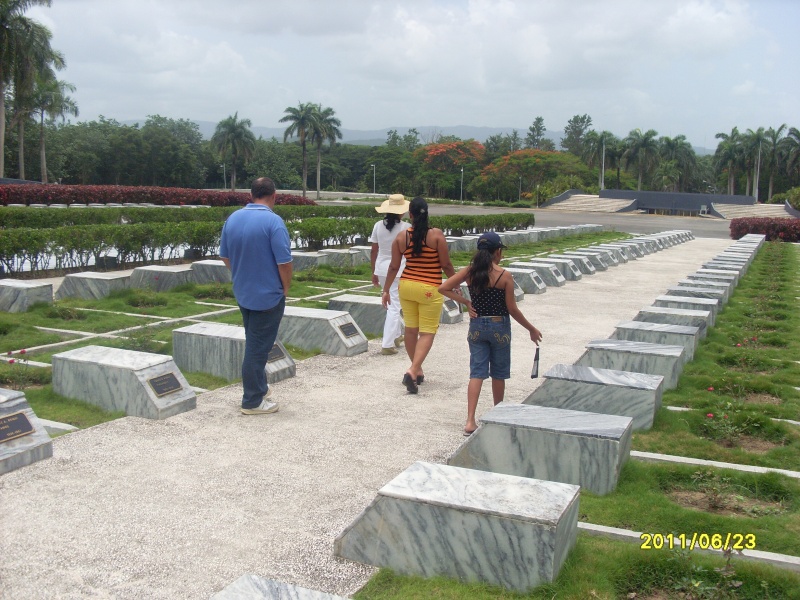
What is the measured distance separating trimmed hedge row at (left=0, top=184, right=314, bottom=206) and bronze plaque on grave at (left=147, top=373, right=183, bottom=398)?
28.7m

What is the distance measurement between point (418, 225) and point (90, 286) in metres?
6.37

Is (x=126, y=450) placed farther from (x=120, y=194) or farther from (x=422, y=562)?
(x=120, y=194)

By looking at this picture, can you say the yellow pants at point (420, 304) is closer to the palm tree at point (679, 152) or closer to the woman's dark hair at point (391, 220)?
the woman's dark hair at point (391, 220)

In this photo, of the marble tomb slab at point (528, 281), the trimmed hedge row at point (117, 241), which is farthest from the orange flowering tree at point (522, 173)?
the marble tomb slab at point (528, 281)

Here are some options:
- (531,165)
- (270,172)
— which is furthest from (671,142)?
(270,172)

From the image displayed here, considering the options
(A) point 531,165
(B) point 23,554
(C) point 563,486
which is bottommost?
(B) point 23,554

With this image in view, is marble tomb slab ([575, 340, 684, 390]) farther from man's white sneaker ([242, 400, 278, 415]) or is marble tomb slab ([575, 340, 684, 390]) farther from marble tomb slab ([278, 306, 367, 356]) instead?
man's white sneaker ([242, 400, 278, 415])

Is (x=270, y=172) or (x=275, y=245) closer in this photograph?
(x=275, y=245)

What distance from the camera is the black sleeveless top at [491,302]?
216 inches

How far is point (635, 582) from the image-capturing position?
3.43 meters

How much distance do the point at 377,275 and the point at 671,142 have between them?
8047 cm

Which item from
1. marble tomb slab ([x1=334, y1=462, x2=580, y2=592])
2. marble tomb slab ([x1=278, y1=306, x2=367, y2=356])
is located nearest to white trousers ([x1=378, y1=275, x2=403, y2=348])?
marble tomb slab ([x1=278, y1=306, x2=367, y2=356])

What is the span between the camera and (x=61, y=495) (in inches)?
171
